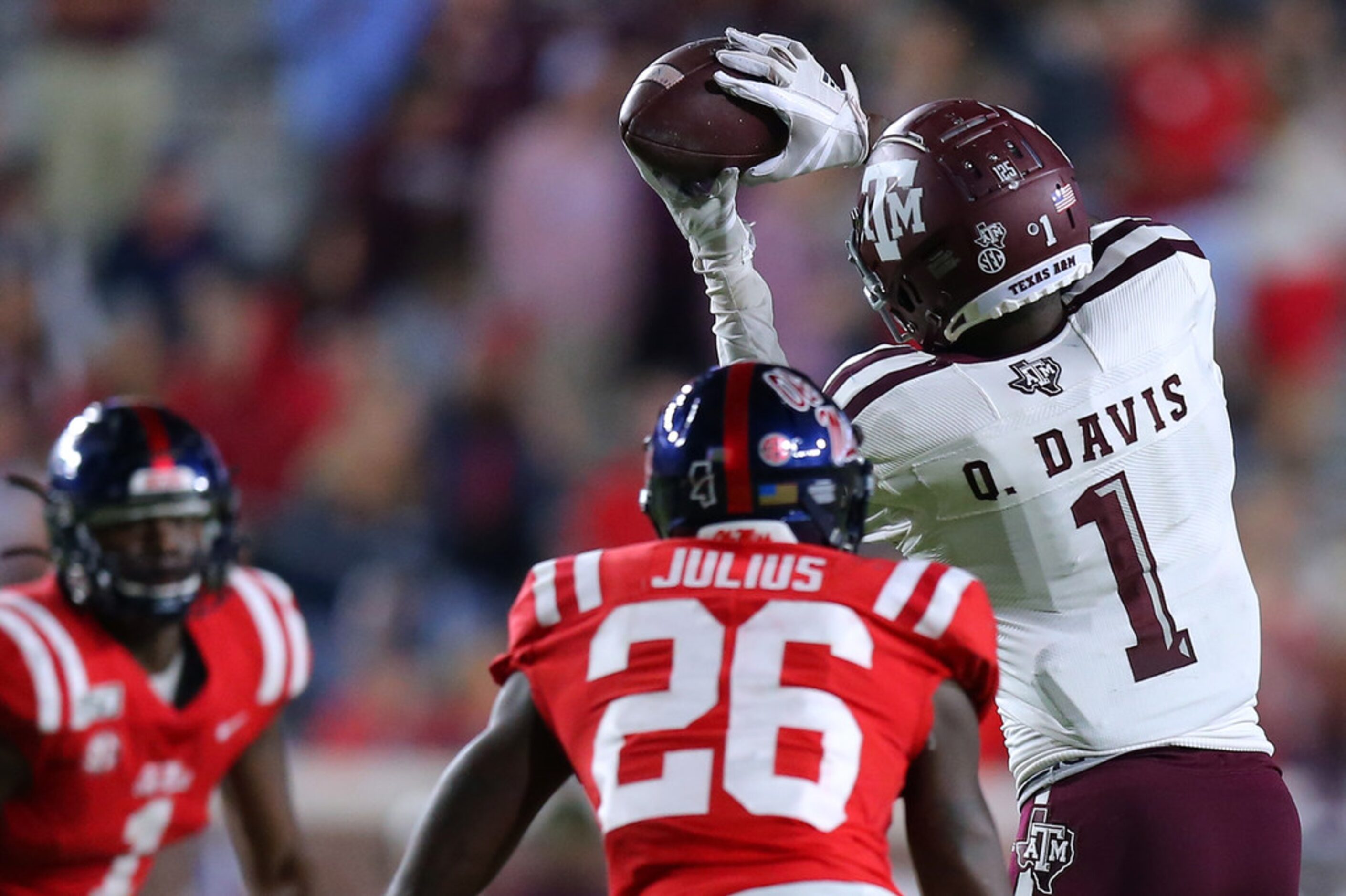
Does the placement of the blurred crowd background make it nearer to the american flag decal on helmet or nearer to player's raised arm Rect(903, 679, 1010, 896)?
the american flag decal on helmet

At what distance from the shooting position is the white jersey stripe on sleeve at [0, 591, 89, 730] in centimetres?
320

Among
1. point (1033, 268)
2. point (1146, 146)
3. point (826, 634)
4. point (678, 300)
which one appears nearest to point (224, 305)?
point (678, 300)

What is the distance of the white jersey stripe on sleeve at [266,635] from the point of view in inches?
139

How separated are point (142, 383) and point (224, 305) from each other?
440mm

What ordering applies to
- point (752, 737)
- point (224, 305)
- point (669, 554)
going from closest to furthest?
point (752, 737) < point (669, 554) < point (224, 305)

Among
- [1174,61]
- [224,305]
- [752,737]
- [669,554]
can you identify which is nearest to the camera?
[752,737]

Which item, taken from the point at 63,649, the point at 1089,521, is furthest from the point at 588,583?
the point at 63,649

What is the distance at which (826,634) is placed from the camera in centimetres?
236

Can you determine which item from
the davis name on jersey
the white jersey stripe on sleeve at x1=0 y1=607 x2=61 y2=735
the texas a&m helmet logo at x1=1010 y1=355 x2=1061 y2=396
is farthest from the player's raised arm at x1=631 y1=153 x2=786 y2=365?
the white jersey stripe on sleeve at x1=0 y1=607 x2=61 y2=735

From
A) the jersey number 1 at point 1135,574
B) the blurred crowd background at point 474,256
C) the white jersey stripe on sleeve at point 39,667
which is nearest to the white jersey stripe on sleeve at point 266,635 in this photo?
the white jersey stripe on sleeve at point 39,667

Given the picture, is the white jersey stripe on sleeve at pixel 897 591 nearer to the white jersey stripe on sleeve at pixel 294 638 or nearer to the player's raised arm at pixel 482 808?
the player's raised arm at pixel 482 808

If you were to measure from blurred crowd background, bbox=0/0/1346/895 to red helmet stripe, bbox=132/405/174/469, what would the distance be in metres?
3.08

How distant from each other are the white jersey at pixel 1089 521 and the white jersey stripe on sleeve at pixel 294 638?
119 centimetres

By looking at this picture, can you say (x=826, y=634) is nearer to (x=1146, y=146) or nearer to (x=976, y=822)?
(x=976, y=822)
